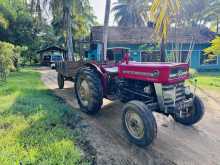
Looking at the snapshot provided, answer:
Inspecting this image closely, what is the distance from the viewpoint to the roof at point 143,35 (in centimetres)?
1864

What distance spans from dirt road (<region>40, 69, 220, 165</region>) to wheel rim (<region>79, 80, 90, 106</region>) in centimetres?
44

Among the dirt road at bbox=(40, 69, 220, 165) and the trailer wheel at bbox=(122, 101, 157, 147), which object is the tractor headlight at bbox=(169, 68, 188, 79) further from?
the dirt road at bbox=(40, 69, 220, 165)

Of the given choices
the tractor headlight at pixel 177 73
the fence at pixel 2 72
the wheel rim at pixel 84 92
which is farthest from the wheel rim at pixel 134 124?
the fence at pixel 2 72

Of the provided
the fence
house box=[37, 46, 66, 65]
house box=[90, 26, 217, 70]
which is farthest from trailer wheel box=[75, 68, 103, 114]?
house box=[37, 46, 66, 65]

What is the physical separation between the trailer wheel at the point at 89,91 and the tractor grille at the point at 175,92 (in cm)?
164

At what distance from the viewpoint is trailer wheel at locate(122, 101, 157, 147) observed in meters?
3.46

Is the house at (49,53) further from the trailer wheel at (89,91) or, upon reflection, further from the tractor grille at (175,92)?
the tractor grille at (175,92)

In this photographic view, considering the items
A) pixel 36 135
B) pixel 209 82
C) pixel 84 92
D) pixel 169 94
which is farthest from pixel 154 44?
pixel 36 135

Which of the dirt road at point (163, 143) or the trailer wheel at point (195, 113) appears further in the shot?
the trailer wheel at point (195, 113)

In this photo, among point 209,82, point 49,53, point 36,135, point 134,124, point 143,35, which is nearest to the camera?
point 134,124

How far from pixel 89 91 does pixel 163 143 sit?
2.18m

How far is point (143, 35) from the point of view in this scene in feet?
65.6

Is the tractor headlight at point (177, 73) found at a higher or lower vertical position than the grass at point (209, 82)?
higher

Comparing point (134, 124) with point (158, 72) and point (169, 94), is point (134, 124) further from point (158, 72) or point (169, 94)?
point (158, 72)
